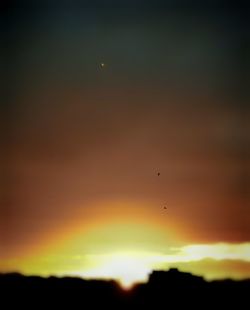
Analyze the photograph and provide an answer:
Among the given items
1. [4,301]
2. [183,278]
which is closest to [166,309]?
[183,278]

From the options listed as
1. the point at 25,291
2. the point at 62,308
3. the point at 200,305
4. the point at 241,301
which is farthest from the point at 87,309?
the point at 241,301

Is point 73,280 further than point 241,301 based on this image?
Yes

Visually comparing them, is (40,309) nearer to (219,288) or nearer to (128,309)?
(128,309)

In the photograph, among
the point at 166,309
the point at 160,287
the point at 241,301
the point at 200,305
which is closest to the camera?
the point at 241,301

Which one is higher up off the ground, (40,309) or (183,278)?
(183,278)

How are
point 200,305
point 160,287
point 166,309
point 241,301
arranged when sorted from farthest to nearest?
point 160,287, point 166,309, point 200,305, point 241,301

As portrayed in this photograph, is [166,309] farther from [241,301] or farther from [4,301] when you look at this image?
[4,301]
